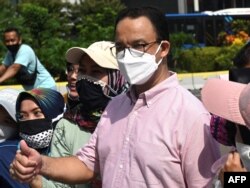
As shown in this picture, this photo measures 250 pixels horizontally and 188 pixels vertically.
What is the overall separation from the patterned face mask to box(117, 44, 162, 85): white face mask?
93cm

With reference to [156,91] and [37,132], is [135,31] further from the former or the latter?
[37,132]

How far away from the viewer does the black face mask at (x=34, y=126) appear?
3273mm

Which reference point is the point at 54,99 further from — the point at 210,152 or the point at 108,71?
the point at 210,152

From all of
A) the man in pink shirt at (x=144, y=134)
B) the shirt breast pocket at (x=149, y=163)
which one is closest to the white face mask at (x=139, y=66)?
the man in pink shirt at (x=144, y=134)

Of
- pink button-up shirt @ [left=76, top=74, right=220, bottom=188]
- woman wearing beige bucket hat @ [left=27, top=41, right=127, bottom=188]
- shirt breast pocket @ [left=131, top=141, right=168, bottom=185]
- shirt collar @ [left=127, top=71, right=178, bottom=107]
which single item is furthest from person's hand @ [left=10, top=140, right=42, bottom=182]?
woman wearing beige bucket hat @ [left=27, top=41, right=127, bottom=188]

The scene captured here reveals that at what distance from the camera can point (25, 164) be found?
2336 millimetres

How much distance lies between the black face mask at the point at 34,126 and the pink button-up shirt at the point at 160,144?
858 mm

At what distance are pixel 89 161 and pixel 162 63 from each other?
1.82ft

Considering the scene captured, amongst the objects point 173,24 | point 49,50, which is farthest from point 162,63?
point 173,24

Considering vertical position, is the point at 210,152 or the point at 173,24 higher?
the point at 210,152

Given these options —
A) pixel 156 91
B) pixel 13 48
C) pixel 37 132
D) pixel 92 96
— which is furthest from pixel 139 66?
pixel 13 48

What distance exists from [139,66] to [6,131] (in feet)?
4.24

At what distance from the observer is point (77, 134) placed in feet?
9.99

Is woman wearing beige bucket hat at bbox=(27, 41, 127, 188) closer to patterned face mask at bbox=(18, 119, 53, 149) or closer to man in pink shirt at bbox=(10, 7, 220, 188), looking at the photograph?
patterned face mask at bbox=(18, 119, 53, 149)
